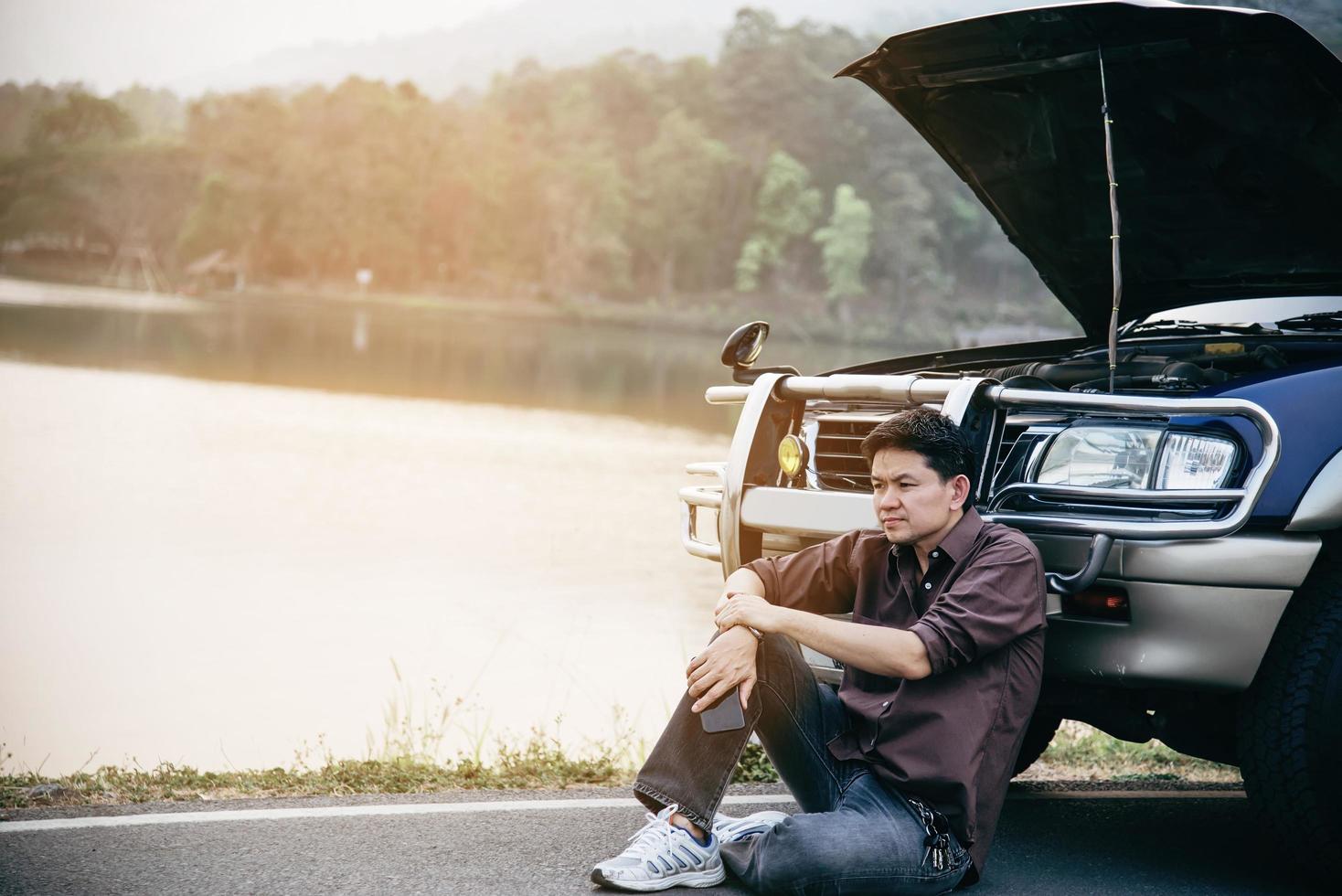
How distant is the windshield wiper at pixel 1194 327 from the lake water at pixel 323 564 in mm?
2723

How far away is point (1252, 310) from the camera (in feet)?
16.5

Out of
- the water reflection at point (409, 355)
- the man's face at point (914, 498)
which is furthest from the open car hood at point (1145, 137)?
the water reflection at point (409, 355)

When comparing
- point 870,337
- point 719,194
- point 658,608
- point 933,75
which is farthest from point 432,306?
point 933,75

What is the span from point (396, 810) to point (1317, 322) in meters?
3.49

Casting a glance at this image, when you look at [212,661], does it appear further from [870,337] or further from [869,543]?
[870,337]

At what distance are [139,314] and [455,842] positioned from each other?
53.0m

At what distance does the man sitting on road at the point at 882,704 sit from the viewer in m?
3.35

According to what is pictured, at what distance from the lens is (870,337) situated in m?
71.8

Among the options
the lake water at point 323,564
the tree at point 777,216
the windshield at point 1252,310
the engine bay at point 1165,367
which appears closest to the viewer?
the engine bay at point 1165,367

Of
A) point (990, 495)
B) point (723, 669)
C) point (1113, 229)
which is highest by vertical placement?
point (1113, 229)

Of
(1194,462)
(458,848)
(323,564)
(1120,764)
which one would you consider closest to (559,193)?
(323,564)

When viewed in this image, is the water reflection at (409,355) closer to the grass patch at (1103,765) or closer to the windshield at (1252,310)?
the grass patch at (1103,765)

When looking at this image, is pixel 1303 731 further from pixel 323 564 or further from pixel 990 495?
pixel 323 564

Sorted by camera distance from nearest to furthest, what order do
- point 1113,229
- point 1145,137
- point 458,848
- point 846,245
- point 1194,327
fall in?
point 458,848, point 1113,229, point 1145,137, point 1194,327, point 846,245
